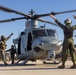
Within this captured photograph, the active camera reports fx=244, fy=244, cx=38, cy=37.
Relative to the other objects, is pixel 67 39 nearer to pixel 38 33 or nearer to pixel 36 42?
pixel 36 42

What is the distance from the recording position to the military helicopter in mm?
12789

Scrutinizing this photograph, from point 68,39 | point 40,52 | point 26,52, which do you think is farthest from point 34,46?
point 68,39

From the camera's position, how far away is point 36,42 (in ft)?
44.4

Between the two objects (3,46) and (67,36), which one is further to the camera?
(3,46)

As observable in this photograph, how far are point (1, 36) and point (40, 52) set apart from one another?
3.41m

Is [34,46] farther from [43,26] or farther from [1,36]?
[1,36]

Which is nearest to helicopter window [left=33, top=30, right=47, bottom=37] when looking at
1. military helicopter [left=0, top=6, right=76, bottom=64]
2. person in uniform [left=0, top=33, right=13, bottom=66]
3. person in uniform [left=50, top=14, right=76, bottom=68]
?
military helicopter [left=0, top=6, right=76, bottom=64]

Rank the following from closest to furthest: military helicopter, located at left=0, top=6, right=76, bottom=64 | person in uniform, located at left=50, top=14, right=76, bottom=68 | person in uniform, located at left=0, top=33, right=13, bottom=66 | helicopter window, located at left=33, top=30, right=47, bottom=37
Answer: person in uniform, located at left=50, top=14, right=76, bottom=68, military helicopter, located at left=0, top=6, right=76, bottom=64, helicopter window, located at left=33, top=30, right=47, bottom=37, person in uniform, located at left=0, top=33, right=13, bottom=66

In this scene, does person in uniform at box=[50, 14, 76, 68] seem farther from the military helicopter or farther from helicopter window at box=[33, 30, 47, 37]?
helicopter window at box=[33, 30, 47, 37]

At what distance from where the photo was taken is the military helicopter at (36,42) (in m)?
12.8

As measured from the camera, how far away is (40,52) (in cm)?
1360

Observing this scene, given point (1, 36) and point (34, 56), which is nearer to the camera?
point (34, 56)

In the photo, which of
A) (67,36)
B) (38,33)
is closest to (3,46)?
(38,33)

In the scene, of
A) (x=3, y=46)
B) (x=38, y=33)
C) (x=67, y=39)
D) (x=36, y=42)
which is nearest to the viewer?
(x=67, y=39)
